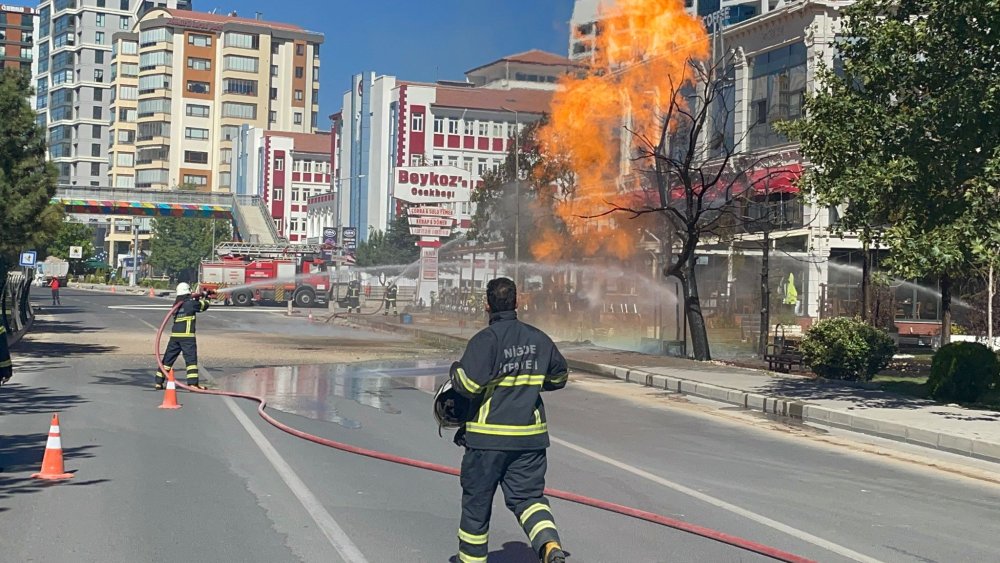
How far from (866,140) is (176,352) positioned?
10775 millimetres

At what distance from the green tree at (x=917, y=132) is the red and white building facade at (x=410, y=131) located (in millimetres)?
Result: 64960

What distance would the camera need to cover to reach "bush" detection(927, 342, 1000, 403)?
16.6 m

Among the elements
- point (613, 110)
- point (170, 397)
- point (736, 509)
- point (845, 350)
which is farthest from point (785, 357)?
point (613, 110)

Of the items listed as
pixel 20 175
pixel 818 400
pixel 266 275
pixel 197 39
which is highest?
pixel 197 39

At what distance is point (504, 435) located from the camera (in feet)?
19.9

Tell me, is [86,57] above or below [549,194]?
above

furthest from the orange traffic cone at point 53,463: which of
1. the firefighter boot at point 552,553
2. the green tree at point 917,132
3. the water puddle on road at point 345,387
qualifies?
the green tree at point 917,132

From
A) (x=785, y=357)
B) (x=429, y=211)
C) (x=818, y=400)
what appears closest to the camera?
(x=818, y=400)

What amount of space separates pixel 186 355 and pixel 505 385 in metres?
12.6

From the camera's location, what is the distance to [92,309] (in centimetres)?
5094

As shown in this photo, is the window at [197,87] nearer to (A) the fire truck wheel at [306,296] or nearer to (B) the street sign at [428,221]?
(A) the fire truck wheel at [306,296]

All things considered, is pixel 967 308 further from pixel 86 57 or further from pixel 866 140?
pixel 86 57

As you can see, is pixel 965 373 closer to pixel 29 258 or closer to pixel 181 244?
pixel 29 258

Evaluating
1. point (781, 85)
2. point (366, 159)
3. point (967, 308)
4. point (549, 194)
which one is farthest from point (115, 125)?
point (967, 308)
